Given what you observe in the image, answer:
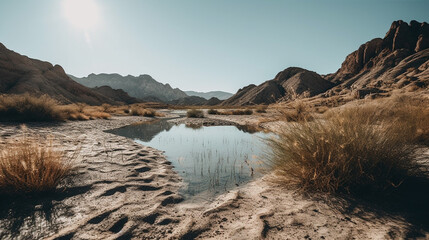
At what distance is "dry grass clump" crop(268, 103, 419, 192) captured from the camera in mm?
2361

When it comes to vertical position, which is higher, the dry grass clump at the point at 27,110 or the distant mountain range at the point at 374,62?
the distant mountain range at the point at 374,62

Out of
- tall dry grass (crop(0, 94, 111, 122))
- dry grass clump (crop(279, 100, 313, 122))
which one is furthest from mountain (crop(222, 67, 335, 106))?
dry grass clump (crop(279, 100, 313, 122))

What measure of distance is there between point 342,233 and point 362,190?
1020 mm

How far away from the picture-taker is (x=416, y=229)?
5.37ft

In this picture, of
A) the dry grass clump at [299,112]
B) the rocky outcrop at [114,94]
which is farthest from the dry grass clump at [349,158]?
the rocky outcrop at [114,94]

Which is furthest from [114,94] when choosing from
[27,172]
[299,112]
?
[299,112]

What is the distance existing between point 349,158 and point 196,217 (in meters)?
2.01

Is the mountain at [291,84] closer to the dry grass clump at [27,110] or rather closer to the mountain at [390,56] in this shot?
the mountain at [390,56]

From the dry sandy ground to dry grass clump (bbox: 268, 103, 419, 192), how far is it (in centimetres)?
28

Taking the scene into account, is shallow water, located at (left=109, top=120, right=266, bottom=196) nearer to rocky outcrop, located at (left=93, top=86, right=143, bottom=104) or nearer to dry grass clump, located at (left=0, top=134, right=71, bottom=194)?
dry grass clump, located at (left=0, top=134, right=71, bottom=194)

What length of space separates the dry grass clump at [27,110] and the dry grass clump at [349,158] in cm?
1242

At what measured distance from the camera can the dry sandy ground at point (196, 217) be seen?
1688 mm

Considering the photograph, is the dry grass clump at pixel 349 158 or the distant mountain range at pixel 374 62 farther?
the distant mountain range at pixel 374 62

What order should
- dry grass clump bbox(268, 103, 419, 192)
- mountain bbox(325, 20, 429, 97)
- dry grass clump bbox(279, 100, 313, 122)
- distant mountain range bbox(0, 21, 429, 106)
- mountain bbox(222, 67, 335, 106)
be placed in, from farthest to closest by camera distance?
mountain bbox(222, 67, 335, 106), mountain bbox(325, 20, 429, 97), distant mountain range bbox(0, 21, 429, 106), dry grass clump bbox(279, 100, 313, 122), dry grass clump bbox(268, 103, 419, 192)
